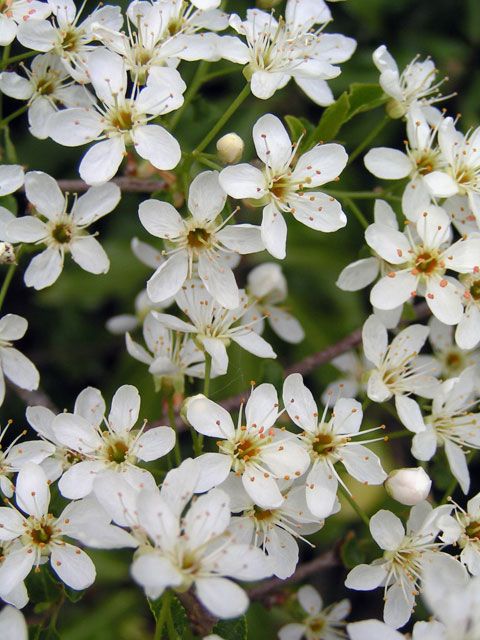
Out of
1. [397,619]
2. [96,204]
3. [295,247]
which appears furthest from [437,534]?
[295,247]

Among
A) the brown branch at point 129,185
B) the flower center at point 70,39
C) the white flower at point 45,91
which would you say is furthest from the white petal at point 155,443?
the flower center at point 70,39

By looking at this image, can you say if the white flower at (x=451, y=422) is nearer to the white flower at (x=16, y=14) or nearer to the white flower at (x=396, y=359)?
the white flower at (x=396, y=359)

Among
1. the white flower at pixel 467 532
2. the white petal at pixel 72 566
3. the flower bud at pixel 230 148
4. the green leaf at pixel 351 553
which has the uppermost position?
the flower bud at pixel 230 148

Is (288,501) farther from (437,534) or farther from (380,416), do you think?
(380,416)

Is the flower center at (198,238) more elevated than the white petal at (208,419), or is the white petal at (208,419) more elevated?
the flower center at (198,238)

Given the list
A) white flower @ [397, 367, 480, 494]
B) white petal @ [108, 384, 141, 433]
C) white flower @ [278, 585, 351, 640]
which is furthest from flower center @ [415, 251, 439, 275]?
white flower @ [278, 585, 351, 640]

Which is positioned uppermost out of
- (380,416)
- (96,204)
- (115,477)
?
(96,204)
